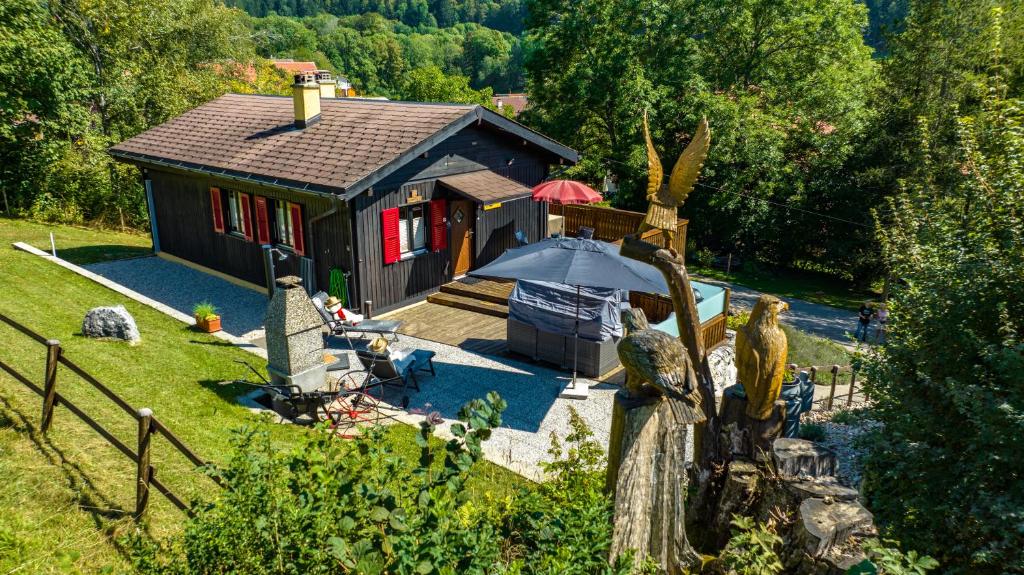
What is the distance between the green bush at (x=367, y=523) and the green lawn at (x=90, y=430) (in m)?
0.56

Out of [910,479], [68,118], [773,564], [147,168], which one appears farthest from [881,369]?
[68,118]

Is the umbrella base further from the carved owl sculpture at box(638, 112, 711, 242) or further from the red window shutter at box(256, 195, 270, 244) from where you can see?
the red window shutter at box(256, 195, 270, 244)

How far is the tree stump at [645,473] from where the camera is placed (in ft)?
11.8

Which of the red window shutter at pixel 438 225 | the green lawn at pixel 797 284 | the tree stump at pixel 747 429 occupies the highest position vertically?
the tree stump at pixel 747 429

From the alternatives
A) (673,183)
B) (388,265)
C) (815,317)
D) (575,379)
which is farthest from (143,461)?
(815,317)

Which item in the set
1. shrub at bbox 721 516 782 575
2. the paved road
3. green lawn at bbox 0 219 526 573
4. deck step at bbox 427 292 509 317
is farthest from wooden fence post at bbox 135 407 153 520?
the paved road

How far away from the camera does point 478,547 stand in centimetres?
296

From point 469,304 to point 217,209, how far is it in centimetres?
644

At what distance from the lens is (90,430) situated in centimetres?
643

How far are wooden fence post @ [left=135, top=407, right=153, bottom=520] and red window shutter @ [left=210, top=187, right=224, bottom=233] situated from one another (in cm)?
1103

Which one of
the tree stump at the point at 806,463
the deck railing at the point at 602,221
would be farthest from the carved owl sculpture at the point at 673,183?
the deck railing at the point at 602,221

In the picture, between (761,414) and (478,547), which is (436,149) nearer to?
(761,414)

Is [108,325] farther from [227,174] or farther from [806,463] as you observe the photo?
[806,463]

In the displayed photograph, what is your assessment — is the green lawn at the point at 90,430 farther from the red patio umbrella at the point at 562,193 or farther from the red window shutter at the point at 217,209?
the red patio umbrella at the point at 562,193
